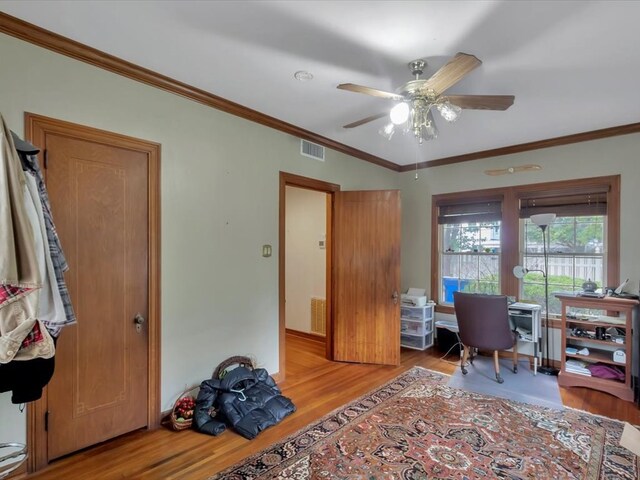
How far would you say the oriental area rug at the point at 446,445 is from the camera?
215cm

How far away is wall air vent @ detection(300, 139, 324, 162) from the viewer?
3861 millimetres

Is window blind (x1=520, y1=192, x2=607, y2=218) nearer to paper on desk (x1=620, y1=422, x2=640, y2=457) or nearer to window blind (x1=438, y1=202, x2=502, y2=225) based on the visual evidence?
window blind (x1=438, y1=202, x2=502, y2=225)

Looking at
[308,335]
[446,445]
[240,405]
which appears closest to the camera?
[446,445]

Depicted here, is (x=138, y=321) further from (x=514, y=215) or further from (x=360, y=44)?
(x=514, y=215)

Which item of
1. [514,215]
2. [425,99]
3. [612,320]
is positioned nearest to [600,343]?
[612,320]

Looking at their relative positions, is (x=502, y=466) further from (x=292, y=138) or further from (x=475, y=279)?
(x=292, y=138)

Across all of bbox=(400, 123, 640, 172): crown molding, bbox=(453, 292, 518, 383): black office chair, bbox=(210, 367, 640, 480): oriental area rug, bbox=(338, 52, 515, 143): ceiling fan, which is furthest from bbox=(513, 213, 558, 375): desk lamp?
bbox=(338, 52, 515, 143): ceiling fan

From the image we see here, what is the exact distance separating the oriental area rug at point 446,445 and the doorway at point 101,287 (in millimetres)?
980

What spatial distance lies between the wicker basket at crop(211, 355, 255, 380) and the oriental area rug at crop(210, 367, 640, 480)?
2.85ft

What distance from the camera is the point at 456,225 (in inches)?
196

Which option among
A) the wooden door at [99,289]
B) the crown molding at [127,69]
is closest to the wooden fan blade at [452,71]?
the crown molding at [127,69]

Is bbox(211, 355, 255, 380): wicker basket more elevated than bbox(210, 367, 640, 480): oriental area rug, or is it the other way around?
bbox(211, 355, 255, 380): wicker basket

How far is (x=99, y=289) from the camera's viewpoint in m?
2.37

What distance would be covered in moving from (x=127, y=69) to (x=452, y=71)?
2214 mm
